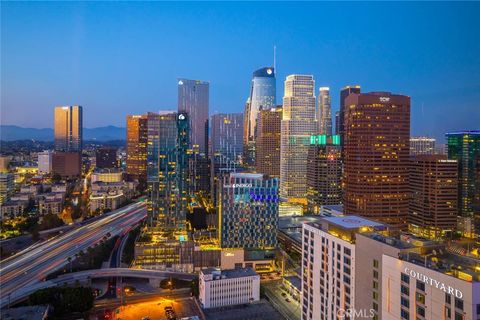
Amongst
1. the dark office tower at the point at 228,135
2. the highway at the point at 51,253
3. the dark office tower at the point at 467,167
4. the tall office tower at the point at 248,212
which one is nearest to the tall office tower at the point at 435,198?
the dark office tower at the point at 467,167

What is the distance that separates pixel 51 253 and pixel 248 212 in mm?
13337

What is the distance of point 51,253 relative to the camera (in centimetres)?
2559

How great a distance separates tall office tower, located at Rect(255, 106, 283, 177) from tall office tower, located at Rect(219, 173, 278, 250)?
97.6ft

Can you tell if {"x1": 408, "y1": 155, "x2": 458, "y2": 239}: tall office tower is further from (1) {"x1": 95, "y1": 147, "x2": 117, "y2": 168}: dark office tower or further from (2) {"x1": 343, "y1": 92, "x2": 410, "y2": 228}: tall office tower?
(1) {"x1": 95, "y1": 147, "x2": 117, "y2": 168}: dark office tower

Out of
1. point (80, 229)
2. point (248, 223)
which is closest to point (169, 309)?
point (248, 223)

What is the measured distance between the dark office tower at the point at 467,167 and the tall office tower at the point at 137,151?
39.8 metres

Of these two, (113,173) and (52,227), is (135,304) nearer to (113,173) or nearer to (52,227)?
(52,227)

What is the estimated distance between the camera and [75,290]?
1755 centimetres

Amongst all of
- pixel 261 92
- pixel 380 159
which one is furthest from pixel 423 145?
pixel 261 92

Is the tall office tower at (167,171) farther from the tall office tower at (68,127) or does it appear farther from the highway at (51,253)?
the tall office tower at (68,127)

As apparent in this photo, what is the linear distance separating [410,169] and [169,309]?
23.9 metres

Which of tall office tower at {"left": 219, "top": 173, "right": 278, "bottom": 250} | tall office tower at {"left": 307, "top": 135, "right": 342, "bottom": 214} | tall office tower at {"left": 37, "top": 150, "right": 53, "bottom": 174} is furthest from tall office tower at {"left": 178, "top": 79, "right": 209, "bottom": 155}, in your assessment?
tall office tower at {"left": 219, "top": 173, "right": 278, "bottom": 250}

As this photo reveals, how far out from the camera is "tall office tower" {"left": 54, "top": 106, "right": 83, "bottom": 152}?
67562 mm

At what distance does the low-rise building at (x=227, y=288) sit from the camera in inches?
736
